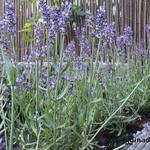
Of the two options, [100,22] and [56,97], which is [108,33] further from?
[56,97]

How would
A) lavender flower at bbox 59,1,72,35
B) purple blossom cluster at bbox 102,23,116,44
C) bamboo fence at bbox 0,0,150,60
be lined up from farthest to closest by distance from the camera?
bamboo fence at bbox 0,0,150,60 < purple blossom cluster at bbox 102,23,116,44 < lavender flower at bbox 59,1,72,35

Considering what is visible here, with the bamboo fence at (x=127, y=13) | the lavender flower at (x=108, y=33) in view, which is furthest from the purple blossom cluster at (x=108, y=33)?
the bamboo fence at (x=127, y=13)

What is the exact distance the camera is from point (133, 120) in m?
3.16

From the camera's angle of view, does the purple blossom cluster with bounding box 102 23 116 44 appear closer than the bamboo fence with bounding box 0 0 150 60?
Yes

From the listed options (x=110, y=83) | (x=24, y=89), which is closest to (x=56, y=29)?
(x=24, y=89)

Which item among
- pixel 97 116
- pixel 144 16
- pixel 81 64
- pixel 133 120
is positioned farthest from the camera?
pixel 144 16

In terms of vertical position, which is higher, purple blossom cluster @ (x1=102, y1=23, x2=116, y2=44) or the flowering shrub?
purple blossom cluster @ (x1=102, y1=23, x2=116, y2=44)

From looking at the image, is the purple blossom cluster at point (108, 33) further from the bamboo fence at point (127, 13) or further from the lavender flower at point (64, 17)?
the bamboo fence at point (127, 13)

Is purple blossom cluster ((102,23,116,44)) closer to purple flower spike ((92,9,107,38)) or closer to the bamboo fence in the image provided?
purple flower spike ((92,9,107,38))

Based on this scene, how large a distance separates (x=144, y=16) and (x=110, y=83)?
3319 millimetres

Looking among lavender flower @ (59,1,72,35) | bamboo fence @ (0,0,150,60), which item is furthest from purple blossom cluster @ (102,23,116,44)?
bamboo fence @ (0,0,150,60)

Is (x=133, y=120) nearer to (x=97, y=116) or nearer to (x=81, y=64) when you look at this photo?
(x=97, y=116)

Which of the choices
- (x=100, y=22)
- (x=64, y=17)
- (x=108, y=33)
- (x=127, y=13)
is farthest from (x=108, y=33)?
(x=127, y=13)

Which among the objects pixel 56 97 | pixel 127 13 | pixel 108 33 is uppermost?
pixel 127 13
